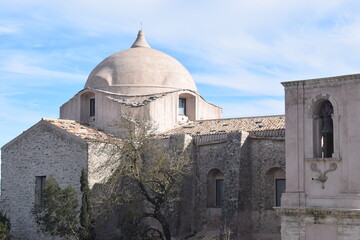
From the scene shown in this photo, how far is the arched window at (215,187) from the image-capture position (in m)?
30.8

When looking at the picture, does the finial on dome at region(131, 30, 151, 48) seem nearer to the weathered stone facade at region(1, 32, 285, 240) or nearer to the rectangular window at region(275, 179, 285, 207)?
the weathered stone facade at region(1, 32, 285, 240)

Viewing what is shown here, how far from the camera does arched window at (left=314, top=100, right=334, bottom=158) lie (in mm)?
21312

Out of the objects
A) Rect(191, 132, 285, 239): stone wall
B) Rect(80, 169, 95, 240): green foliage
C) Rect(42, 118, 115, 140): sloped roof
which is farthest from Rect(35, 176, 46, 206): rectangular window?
Rect(191, 132, 285, 239): stone wall

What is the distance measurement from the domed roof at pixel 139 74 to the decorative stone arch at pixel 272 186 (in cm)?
1026

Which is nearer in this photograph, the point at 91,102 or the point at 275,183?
the point at 275,183

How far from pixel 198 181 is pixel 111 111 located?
6905mm

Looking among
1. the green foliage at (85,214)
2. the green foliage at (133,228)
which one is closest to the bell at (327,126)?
the green foliage at (133,228)

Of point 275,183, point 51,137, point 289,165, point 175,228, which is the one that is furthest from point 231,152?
point 51,137

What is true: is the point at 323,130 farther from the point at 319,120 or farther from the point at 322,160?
the point at 322,160

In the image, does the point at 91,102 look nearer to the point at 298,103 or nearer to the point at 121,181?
the point at 121,181

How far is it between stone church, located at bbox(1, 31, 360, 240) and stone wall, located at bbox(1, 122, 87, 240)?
0.18 ft

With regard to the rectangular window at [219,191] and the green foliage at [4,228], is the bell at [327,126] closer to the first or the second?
the rectangular window at [219,191]

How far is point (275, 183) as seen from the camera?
2878 cm

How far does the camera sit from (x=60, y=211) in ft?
96.1
